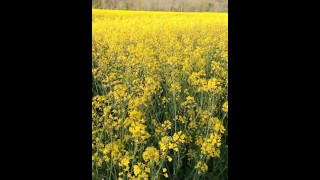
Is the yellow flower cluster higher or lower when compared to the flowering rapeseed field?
lower

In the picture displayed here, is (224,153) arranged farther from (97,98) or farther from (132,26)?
(132,26)

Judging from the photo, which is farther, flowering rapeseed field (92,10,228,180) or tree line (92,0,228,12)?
tree line (92,0,228,12)

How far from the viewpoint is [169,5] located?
2.21m

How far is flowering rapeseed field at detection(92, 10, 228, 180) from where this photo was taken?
6.62ft

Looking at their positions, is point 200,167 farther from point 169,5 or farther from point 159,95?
point 169,5

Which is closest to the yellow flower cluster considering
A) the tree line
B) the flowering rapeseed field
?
the flowering rapeseed field

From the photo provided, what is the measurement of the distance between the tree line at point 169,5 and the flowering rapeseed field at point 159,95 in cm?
4

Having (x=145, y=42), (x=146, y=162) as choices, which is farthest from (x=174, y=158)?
(x=145, y=42)

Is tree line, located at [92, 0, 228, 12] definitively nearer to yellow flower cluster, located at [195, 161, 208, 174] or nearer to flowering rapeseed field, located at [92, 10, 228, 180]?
flowering rapeseed field, located at [92, 10, 228, 180]

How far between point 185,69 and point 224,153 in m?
0.57

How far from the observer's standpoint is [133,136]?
1951 millimetres

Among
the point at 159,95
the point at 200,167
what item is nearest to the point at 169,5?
the point at 159,95

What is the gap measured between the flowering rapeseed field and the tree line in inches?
1.6

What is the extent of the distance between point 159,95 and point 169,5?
1.74 feet
